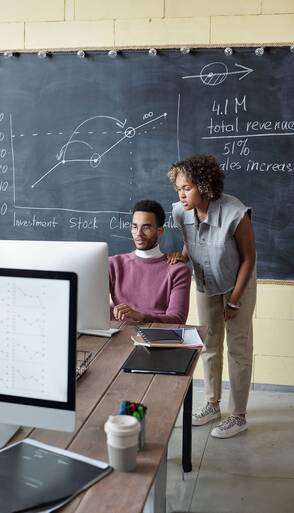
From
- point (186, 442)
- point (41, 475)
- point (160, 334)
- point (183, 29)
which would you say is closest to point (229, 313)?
point (186, 442)

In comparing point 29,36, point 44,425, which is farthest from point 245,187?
point 44,425

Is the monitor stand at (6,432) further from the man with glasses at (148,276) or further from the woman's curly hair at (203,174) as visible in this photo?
the woman's curly hair at (203,174)

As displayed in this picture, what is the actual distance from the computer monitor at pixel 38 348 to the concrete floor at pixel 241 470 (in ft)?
4.10

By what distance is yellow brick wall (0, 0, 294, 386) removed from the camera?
3381mm

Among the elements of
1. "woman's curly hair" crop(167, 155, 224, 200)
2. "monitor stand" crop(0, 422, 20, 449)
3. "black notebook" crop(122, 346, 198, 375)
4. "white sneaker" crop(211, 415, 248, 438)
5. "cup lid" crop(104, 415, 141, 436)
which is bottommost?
"white sneaker" crop(211, 415, 248, 438)

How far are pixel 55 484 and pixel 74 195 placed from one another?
256 cm

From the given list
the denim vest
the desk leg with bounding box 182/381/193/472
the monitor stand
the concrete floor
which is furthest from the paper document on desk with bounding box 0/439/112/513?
the denim vest

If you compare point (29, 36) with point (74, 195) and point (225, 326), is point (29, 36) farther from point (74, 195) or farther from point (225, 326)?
point (225, 326)

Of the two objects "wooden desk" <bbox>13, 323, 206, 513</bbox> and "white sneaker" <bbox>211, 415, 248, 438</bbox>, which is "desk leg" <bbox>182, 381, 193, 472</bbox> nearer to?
"white sneaker" <bbox>211, 415, 248, 438</bbox>

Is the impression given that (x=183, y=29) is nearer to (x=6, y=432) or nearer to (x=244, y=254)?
(x=244, y=254)

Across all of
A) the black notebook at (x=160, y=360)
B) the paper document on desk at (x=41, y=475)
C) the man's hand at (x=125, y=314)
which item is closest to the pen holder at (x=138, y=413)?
the paper document on desk at (x=41, y=475)

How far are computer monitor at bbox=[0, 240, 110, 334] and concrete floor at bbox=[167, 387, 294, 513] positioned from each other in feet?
3.22

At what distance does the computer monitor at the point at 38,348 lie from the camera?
135 cm

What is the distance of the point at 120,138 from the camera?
3.61 meters
